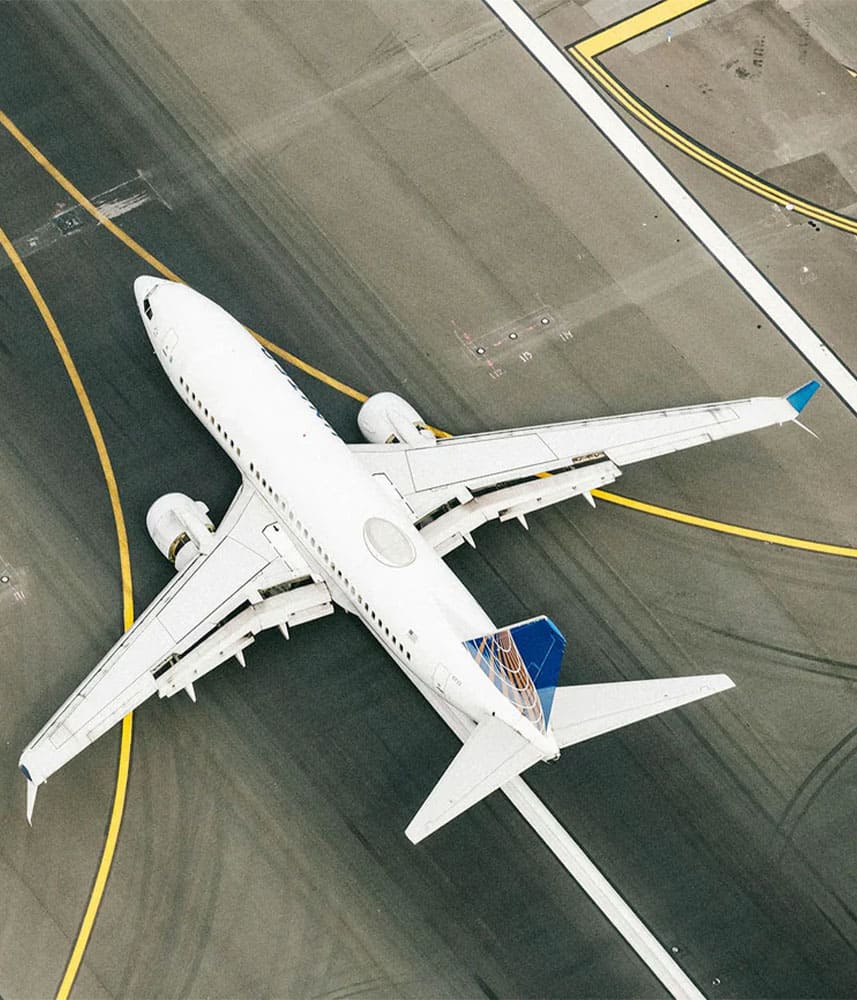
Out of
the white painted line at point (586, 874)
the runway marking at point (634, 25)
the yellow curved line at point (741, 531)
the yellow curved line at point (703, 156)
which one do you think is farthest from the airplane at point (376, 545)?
the runway marking at point (634, 25)

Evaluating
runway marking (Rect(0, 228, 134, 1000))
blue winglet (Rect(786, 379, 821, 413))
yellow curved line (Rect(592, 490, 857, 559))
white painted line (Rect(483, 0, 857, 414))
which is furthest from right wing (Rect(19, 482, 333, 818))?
white painted line (Rect(483, 0, 857, 414))

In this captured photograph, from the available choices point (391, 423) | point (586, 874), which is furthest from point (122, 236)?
point (586, 874)

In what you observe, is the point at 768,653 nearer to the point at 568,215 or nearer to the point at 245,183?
the point at 568,215

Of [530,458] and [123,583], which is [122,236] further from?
[530,458]

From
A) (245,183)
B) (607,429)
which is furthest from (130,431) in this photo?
(607,429)

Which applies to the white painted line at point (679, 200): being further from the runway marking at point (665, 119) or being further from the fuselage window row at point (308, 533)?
the fuselage window row at point (308, 533)
